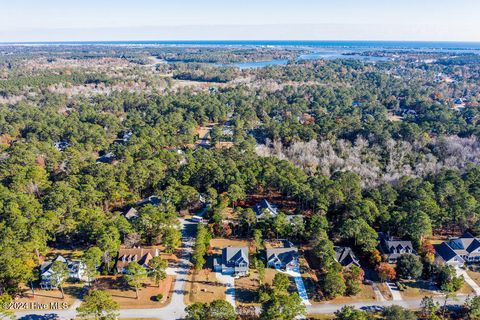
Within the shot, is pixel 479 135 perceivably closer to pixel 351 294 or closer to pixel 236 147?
pixel 236 147

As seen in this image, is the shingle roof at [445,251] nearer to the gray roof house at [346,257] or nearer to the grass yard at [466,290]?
the grass yard at [466,290]

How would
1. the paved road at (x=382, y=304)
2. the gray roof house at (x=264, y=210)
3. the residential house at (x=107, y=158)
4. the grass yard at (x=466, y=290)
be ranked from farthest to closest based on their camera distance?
the residential house at (x=107, y=158) → the gray roof house at (x=264, y=210) → the grass yard at (x=466, y=290) → the paved road at (x=382, y=304)

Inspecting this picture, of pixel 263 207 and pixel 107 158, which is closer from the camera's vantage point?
pixel 263 207

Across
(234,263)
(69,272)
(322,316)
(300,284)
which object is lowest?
(322,316)

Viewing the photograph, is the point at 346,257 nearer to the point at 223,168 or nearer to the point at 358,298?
the point at 358,298

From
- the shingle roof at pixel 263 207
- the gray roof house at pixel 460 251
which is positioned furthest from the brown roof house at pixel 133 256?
the gray roof house at pixel 460 251

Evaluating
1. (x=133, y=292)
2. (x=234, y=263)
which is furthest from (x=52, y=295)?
(x=234, y=263)

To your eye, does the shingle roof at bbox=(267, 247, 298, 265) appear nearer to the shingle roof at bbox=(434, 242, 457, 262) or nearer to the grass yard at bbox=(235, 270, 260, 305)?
the grass yard at bbox=(235, 270, 260, 305)
